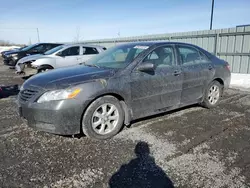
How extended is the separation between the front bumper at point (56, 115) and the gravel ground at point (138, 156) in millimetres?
306

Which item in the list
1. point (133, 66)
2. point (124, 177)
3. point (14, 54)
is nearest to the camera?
point (124, 177)

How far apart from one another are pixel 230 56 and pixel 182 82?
23.1ft

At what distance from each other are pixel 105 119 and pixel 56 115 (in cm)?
81

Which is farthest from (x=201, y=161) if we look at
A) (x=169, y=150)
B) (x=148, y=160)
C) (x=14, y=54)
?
(x=14, y=54)

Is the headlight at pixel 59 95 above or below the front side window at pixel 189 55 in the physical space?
below

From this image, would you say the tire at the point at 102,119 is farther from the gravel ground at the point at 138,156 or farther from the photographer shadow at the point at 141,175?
the photographer shadow at the point at 141,175

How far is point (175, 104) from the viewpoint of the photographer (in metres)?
4.36

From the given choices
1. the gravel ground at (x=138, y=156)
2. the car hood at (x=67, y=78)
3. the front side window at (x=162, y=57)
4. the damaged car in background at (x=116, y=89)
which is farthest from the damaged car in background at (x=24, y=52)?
the front side window at (x=162, y=57)

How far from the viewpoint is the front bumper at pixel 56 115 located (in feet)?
10.1

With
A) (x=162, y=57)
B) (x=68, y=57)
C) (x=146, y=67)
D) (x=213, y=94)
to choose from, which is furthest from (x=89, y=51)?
(x=146, y=67)

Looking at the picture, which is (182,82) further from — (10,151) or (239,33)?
(239,33)

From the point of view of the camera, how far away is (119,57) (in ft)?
13.8

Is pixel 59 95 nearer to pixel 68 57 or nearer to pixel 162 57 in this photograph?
pixel 162 57

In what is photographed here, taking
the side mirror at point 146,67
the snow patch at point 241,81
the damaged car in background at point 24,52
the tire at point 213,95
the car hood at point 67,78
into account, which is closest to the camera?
the car hood at point 67,78
